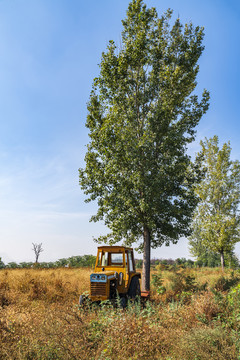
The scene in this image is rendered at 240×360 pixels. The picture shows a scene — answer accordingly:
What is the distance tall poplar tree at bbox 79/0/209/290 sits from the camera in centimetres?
1412

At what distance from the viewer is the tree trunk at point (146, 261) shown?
1444cm

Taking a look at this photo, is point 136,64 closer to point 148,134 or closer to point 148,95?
point 148,95

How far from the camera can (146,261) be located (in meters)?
14.9

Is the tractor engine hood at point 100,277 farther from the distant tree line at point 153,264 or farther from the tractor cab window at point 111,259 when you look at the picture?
the distant tree line at point 153,264

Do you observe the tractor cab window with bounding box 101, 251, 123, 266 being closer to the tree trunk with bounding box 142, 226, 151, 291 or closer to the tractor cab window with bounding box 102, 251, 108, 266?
the tractor cab window with bounding box 102, 251, 108, 266

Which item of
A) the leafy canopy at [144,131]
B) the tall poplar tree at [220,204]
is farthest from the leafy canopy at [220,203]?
the leafy canopy at [144,131]

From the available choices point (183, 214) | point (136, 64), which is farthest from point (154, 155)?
point (136, 64)

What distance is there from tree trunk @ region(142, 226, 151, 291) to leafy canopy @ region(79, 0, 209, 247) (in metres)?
0.48

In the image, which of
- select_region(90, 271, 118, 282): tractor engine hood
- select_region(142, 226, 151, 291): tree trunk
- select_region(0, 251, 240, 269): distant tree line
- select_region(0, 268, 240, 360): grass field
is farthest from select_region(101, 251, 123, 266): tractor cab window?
select_region(0, 251, 240, 269): distant tree line

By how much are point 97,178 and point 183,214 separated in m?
5.10

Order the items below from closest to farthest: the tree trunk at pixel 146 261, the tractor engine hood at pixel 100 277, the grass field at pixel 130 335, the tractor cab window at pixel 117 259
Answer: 1. the grass field at pixel 130 335
2. the tractor engine hood at pixel 100 277
3. the tractor cab window at pixel 117 259
4. the tree trunk at pixel 146 261

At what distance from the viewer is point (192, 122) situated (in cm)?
1620

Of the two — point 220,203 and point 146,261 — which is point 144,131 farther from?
point 220,203

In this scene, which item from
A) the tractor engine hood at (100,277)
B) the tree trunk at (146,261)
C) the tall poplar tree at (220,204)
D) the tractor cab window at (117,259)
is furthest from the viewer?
the tall poplar tree at (220,204)
